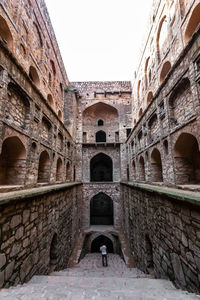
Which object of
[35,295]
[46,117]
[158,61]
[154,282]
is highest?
[158,61]

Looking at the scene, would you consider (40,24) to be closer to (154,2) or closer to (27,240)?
(154,2)

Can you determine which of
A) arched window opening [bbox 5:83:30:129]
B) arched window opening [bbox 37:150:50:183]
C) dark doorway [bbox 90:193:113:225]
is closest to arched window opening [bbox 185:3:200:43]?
arched window opening [bbox 5:83:30:129]

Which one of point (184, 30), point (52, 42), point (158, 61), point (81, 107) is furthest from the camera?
point (81, 107)

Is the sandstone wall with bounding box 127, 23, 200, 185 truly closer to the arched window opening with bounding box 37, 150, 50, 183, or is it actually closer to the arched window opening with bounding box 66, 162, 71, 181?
the arched window opening with bounding box 37, 150, 50, 183

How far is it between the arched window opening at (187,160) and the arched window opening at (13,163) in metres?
4.68

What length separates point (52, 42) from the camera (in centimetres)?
960

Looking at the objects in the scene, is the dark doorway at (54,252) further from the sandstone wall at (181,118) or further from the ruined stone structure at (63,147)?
the sandstone wall at (181,118)

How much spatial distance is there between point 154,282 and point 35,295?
2.16 m

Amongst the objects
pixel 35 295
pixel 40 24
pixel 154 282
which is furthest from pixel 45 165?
pixel 40 24

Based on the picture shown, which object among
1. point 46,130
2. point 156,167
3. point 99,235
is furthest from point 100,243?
point 46,130

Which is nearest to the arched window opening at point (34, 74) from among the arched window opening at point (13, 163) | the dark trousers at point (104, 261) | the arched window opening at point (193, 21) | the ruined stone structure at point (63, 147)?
the ruined stone structure at point (63, 147)

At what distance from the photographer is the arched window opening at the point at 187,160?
170 inches

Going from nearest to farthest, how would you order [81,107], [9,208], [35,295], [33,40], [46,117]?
[35,295], [9,208], [46,117], [33,40], [81,107]

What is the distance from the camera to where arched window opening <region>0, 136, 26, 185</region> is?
4324mm
